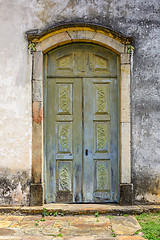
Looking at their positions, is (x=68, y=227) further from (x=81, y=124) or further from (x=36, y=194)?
(x=81, y=124)

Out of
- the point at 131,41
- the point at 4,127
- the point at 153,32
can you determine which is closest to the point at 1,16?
the point at 4,127

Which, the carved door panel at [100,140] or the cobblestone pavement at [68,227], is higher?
the carved door panel at [100,140]

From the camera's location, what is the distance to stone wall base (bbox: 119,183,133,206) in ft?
16.1

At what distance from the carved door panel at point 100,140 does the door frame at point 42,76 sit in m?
0.21

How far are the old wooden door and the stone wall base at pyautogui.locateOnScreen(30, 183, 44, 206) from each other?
0.22 m

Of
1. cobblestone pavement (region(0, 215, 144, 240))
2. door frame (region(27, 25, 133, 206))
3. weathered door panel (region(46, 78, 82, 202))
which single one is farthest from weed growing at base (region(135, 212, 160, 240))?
weathered door panel (region(46, 78, 82, 202))

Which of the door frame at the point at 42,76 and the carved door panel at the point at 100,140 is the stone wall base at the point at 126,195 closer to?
the door frame at the point at 42,76

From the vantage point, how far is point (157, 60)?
5.07 metres

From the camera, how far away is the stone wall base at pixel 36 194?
16.2 ft

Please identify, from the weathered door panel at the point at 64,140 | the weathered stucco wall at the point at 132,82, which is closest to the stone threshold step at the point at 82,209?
the weathered stucco wall at the point at 132,82

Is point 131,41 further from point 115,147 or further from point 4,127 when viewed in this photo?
point 4,127

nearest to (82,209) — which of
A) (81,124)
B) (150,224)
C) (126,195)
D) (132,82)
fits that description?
(126,195)

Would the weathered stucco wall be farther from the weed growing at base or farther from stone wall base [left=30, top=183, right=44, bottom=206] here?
the weed growing at base

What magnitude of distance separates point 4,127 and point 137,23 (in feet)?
9.52
